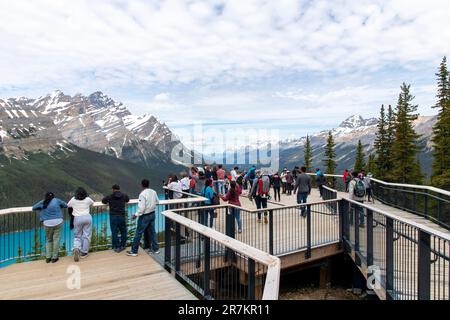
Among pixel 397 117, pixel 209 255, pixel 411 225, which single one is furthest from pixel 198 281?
pixel 397 117

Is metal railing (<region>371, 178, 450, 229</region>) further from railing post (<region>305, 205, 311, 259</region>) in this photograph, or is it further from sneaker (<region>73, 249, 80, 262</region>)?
sneaker (<region>73, 249, 80, 262</region>)

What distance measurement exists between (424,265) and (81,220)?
7388 mm

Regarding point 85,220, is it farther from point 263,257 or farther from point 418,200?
point 418,200

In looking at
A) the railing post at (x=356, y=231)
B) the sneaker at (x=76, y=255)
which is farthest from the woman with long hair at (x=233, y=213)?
the sneaker at (x=76, y=255)

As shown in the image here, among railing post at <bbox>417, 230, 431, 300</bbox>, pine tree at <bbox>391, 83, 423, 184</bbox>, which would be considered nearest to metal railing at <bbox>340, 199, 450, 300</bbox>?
railing post at <bbox>417, 230, 431, 300</bbox>

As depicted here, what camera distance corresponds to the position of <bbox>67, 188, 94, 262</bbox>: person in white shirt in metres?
8.32

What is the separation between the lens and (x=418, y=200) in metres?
14.9

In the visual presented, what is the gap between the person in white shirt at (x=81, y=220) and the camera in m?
8.32

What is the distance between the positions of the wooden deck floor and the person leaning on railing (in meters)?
0.27

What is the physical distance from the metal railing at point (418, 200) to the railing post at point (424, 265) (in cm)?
638

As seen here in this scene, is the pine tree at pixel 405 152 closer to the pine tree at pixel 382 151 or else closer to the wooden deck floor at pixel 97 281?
the pine tree at pixel 382 151

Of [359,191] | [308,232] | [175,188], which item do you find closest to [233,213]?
[308,232]

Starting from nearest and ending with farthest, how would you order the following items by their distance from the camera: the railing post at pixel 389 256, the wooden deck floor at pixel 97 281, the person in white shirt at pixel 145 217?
the wooden deck floor at pixel 97 281 → the railing post at pixel 389 256 → the person in white shirt at pixel 145 217

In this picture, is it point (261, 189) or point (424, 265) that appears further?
point (261, 189)
